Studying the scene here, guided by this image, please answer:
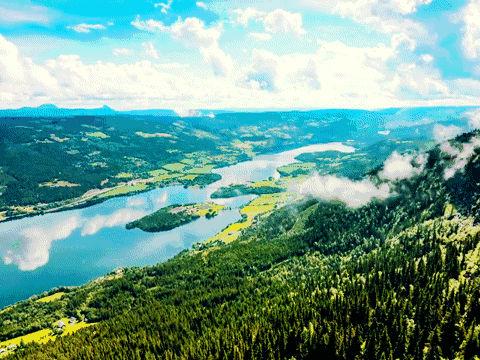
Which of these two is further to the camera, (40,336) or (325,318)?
(40,336)

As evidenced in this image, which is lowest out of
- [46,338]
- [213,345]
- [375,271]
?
[46,338]

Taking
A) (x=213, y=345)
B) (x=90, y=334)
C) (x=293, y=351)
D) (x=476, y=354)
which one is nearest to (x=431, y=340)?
(x=476, y=354)

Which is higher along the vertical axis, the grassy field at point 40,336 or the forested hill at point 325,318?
A: the forested hill at point 325,318

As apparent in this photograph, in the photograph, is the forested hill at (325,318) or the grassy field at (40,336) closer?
the forested hill at (325,318)

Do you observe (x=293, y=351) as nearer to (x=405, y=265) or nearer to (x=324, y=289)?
(x=324, y=289)

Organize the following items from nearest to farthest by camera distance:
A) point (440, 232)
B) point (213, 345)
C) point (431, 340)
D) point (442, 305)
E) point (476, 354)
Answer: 1. point (476, 354)
2. point (431, 340)
3. point (442, 305)
4. point (213, 345)
5. point (440, 232)

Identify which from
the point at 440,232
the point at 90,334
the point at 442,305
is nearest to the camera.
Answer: the point at 442,305

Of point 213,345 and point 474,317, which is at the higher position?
point 474,317

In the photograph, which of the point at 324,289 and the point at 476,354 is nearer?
the point at 476,354

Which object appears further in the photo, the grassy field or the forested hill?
the grassy field

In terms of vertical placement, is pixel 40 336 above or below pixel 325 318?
below

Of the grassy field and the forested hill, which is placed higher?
the forested hill
